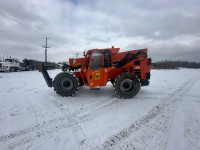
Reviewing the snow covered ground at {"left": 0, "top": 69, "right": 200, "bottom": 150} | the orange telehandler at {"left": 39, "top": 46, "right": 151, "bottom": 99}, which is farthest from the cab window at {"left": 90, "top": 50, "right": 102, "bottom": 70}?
the snow covered ground at {"left": 0, "top": 69, "right": 200, "bottom": 150}

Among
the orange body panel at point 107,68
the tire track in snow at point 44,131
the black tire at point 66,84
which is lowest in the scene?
the tire track in snow at point 44,131

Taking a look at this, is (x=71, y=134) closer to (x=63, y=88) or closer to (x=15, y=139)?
(x=15, y=139)

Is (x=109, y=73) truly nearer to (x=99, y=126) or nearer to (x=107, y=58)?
(x=107, y=58)

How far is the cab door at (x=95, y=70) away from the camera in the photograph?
431 cm

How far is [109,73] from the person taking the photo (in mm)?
4480

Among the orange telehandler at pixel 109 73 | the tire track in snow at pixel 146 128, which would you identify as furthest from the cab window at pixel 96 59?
the tire track in snow at pixel 146 128

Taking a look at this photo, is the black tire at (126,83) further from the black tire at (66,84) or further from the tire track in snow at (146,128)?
the black tire at (66,84)

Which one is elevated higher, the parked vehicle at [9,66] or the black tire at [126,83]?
the parked vehicle at [9,66]

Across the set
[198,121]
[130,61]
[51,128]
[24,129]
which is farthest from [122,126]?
[130,61]

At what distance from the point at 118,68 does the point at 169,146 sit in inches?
126

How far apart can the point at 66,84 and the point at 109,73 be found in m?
1.91

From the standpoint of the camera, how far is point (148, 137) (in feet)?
6.59

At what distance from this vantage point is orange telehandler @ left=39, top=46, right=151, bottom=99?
416cm

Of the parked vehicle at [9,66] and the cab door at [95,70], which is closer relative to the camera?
the cab door at [95,70]
